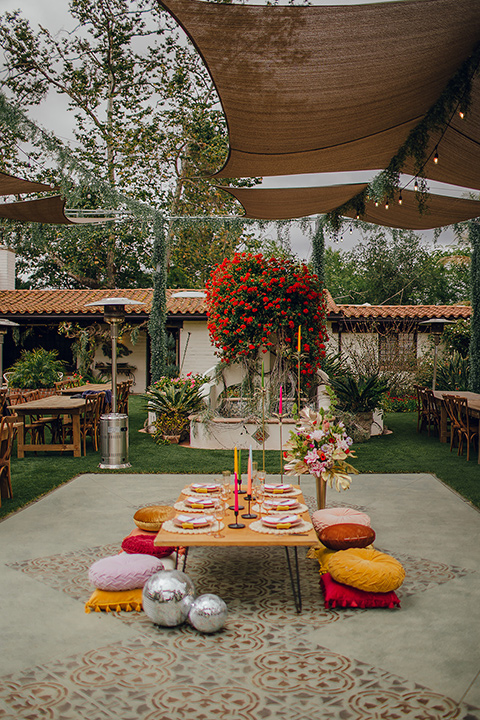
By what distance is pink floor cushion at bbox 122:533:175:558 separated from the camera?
4449 millimetres

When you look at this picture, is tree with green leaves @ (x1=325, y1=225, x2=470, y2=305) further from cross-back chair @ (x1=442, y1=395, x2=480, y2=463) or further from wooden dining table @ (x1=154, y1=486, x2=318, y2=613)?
wooden dining table @ (x1=154, y1=486, x2=318, y2=613)

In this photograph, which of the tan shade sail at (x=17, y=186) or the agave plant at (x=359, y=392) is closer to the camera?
the tan shade sail at (x=17, y=186)

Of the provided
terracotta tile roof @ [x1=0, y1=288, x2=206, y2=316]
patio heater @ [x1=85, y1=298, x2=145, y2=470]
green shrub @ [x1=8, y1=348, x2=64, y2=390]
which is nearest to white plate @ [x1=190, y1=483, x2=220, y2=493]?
patio heater @ [x1=85, y1=298, x2=145, y2=470]

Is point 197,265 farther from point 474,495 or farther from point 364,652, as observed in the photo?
point 364,652

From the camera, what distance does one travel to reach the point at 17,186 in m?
7.08

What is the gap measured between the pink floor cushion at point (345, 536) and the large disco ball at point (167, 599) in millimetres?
1231

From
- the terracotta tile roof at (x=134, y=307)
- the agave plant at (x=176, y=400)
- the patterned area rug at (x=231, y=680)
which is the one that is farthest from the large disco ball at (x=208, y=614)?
the terracotta tile roof at (x=134, y=307)

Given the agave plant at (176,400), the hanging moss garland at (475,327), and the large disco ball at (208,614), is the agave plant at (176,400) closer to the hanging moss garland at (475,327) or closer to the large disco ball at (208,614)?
the hanging moss garland at (475,327)

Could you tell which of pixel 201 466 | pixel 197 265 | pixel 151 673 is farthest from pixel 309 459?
pixel 197 265

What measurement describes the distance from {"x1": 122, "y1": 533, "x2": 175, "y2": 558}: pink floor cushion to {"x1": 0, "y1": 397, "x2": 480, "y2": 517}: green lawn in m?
2.40

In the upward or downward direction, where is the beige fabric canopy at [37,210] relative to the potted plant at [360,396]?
upward

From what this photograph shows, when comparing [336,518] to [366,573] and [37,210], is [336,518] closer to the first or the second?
[366,573]

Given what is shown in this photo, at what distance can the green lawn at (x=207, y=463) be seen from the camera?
7.48 meters

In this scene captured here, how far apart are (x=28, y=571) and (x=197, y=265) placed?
62.0 ft
